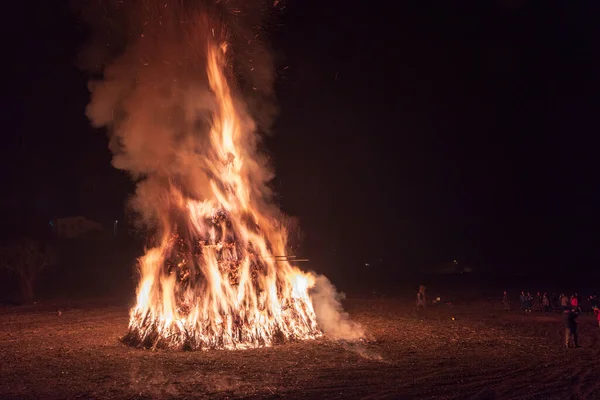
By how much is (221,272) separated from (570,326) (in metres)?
9.22

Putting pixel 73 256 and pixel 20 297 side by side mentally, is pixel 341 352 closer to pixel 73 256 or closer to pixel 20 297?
pixel 20 297

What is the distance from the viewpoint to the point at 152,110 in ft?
50.5

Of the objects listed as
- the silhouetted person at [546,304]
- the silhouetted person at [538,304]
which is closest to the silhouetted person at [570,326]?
the silhouetted person at [546,304]

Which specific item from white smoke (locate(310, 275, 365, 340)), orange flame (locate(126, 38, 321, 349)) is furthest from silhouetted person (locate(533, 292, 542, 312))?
orange flame (locate(126, 38, 321, 349))

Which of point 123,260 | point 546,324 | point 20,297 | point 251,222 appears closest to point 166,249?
point 251,222

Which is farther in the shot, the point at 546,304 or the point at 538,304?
the point at 538,304

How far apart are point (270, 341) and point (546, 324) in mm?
10063

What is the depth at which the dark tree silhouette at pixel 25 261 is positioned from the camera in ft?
97.1

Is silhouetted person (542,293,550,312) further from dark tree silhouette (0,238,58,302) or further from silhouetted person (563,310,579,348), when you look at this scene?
dark tree silhouette (0,238,58,302)

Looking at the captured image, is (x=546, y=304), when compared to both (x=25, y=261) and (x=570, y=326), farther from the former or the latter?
(x=25, y=261)

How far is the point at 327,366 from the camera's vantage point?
11.4 meters

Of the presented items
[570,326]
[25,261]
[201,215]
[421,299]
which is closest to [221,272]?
[201,215]

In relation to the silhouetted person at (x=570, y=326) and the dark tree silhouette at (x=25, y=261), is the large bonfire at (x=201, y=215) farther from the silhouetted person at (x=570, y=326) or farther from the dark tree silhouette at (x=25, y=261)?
the dark tree silhouette at (x=25, y=261)

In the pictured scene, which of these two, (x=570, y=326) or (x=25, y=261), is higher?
(x=25, y=261)
